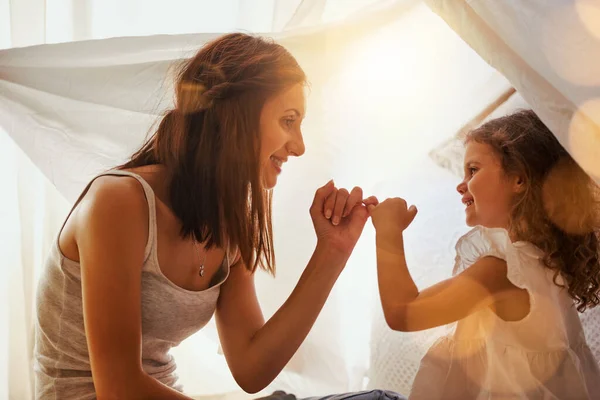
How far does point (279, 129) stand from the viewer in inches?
37.4

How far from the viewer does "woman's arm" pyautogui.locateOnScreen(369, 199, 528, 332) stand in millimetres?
977

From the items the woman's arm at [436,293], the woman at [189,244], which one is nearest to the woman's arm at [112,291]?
the woman at [189,244]

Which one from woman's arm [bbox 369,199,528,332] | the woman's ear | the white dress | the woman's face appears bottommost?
the white dress

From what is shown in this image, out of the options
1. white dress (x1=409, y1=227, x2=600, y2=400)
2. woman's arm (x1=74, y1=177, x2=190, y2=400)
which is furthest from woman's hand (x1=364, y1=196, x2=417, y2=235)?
woman's arm (x1=74, y1=177, x2=190, y2=400)

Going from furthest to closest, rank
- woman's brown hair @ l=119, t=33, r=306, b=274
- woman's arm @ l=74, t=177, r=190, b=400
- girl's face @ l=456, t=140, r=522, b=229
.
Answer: girl's face @ l=456, t=140, r=522, b=229 → woman's brown hair @ l=119, t=33, r=306, b=274 → woman's arm @ l=74, t=177, r=190, b=400

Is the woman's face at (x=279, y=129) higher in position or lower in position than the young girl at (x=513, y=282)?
higher

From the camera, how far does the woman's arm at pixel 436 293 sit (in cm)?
98

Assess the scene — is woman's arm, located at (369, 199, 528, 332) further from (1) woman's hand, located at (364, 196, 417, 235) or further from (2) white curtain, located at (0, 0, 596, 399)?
(2) white curtain, located at (0, 0, 596, 399)

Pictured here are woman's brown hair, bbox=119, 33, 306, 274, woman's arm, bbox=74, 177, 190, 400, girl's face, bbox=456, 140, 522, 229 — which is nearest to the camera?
woman's arm, bbox=74, 177, 190, 400

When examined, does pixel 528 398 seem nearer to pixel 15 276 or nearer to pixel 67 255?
pixel 67 255

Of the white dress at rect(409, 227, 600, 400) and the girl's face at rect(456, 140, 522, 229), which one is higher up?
the girl's face at rect(456, 140, 522, 229)

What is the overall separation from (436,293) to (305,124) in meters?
0.40

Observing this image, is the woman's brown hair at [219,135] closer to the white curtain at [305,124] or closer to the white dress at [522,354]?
the white curtain at [305,124]

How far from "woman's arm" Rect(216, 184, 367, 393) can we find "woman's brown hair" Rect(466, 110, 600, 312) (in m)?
0.26
